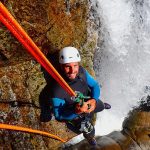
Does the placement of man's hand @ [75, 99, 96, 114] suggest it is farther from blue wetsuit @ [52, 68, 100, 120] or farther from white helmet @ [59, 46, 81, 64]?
white helmet @ [59, 46, 81, 64]

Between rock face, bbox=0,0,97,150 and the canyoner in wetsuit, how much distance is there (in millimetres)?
629

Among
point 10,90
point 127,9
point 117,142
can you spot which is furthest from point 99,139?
point 127,9

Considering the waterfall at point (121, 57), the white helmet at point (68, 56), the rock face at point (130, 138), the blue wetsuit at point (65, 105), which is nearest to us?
the white helmet at point (68, 56)

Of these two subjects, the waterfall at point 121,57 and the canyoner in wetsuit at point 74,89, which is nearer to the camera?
the canyoner in wetsuit at point 74,89

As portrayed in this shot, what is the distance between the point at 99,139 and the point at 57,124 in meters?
0.98

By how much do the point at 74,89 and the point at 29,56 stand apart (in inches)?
38.8

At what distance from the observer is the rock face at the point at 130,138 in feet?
19.5

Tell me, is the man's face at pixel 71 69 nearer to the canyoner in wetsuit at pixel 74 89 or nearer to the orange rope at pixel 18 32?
the canyoner in wetsuit at pixel 74 89

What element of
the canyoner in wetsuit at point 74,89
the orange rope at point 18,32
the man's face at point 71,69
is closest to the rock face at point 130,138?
the canyoner in wetsuit at point 74,89

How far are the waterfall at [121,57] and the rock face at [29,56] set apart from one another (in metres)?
1.48

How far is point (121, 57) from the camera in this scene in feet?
26.9

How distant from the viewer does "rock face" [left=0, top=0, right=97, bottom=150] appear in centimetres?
480

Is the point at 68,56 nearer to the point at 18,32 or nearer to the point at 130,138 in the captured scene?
the point at 18,32

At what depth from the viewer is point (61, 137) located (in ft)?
20.5
